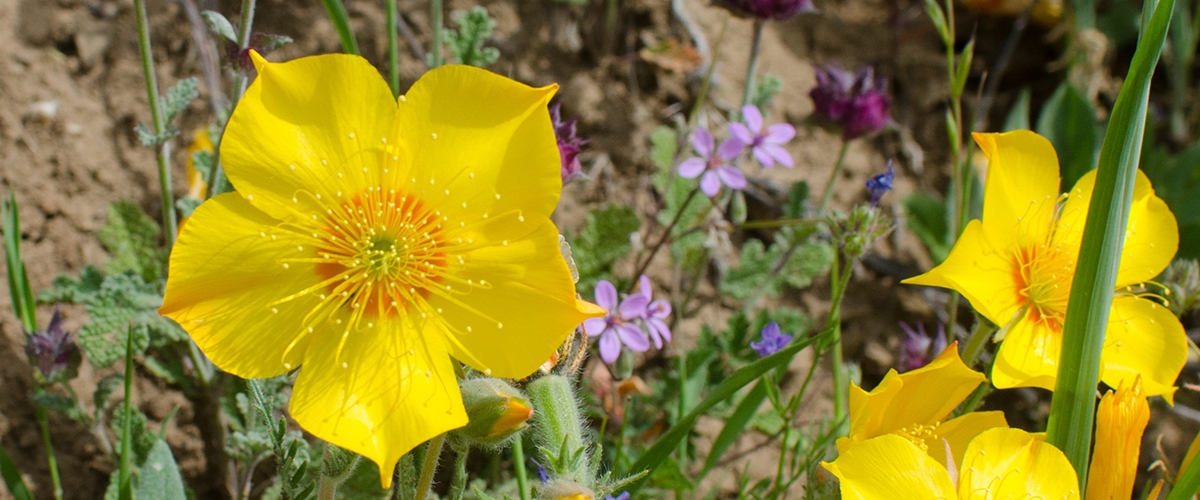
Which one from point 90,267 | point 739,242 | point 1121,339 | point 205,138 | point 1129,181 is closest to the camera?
point 1129,181

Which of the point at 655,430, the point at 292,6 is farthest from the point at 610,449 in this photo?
the point at 292,6

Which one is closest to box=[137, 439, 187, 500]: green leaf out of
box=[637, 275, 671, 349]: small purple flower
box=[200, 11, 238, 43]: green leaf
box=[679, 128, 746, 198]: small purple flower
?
box=[200, 11, 238, 43]: green leaf

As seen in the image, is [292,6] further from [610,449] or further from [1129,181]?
[1129,181]

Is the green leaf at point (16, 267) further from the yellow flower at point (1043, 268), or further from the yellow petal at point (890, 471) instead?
the yellow flower at point (1043, 268)

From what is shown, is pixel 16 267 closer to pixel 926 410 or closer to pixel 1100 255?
pixel 926 410

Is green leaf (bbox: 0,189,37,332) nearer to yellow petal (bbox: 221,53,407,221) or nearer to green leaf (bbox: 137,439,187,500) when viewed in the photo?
green leaf (bbox: 137,439,187,500)

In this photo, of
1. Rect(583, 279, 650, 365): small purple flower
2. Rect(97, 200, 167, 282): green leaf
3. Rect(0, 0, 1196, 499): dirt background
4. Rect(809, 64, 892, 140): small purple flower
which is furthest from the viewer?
Rect(809, 64, 892, 140): small purple flower

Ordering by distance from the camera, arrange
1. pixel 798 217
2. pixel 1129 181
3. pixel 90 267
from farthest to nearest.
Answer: pixel 798 217
pixel 90 267
pixel 1129 181
